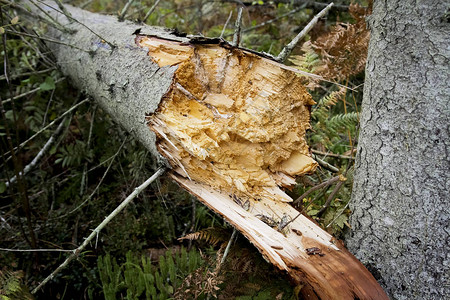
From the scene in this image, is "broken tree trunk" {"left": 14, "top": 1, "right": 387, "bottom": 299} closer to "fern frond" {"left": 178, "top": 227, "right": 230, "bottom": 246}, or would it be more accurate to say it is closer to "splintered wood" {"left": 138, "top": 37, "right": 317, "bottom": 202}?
"splintered wood" {"left": 138, "top": 37, "right": 317, "bottom": 202}

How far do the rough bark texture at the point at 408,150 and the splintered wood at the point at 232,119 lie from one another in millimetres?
439

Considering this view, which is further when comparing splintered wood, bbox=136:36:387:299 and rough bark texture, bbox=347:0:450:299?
splintered wood, bbox=136:36:387:299

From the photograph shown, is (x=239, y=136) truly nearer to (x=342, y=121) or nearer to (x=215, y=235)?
(x=215, y=235)

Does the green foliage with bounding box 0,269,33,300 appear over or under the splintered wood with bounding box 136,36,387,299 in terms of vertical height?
under

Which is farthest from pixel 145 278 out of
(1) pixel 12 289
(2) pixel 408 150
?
(2) pixel 408 150

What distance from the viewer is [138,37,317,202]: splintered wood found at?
1.84 metres

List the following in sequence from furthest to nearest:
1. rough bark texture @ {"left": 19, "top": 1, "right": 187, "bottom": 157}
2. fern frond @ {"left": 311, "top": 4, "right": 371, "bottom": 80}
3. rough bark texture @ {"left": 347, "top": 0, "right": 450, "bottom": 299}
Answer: fern frond @ {"left": 311, "top": 4, "right": 371, "bottom": 80} → rough bark texture @ {"left": 19, "top": 1, "right": 187, "bottom": 157} → rough bark texture @ {"left": 347, "top": 0, "right": 450, "bottom": 299}

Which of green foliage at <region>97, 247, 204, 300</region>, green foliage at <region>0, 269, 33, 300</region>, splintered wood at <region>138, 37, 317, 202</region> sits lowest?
green foliage at <region>97, 247, 204, 300</region>

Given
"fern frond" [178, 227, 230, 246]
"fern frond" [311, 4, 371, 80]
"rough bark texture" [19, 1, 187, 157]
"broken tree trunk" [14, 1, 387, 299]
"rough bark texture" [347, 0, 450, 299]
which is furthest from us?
"fern frond" [311, 4, 371, 80]

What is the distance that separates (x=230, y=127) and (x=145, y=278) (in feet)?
4.05

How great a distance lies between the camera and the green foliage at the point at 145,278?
2.28 m

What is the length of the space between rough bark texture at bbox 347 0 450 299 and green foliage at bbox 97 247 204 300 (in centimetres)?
129

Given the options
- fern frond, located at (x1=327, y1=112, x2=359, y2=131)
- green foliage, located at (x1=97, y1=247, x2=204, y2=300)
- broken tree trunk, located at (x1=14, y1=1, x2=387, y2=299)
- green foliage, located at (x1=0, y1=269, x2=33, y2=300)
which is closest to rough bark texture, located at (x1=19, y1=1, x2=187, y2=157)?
broken tree trunk, located at (x1=14, y1=1, x2=387, y2=299)

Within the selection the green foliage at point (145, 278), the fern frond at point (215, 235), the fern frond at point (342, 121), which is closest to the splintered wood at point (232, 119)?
the fern frond at point (215, 235)
